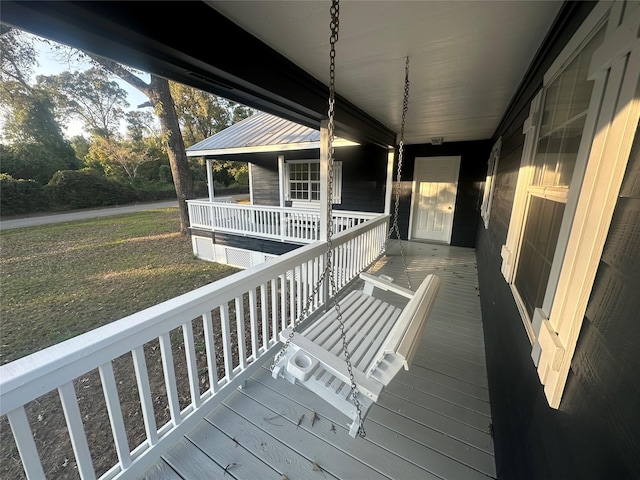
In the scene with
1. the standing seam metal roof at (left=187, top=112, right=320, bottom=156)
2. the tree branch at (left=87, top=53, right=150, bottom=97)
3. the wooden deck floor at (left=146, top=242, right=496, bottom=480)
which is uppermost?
the tree branch at (left=87, top=53, right=150, bottom=97)

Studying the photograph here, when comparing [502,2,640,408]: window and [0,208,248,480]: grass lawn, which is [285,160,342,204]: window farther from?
[502,2,640,408]: window

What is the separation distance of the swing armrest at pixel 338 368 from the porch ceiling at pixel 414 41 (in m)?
1.75

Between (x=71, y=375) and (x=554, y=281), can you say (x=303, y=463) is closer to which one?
(x=71, y=375)

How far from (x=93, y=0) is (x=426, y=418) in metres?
2.63

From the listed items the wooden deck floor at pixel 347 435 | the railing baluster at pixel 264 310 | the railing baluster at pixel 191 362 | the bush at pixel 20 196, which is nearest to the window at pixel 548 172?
the wooden deck floor at pixel 347 435

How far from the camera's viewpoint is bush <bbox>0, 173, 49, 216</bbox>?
1248 cm

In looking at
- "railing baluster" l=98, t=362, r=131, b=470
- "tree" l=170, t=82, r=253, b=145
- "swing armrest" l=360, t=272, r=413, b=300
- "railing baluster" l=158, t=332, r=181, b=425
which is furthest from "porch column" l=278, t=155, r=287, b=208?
"tree" l=170, t=82, r=253, b=145

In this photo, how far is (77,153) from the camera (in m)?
18.0

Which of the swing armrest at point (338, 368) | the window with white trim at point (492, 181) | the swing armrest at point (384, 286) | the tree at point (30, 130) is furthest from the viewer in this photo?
the tree at point (30, 130)

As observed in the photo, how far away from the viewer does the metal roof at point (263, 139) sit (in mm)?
5191

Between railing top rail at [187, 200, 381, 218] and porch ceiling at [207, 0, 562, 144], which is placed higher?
porch ceiling at [207, 0, 562, 144]

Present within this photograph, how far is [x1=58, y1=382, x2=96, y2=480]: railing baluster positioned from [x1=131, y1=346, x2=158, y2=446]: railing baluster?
214 millimetres

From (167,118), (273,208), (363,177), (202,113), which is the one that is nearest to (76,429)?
(273,208)

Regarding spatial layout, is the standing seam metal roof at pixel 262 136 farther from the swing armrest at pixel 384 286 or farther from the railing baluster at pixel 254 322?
the railing baluster at pixel 254 322
